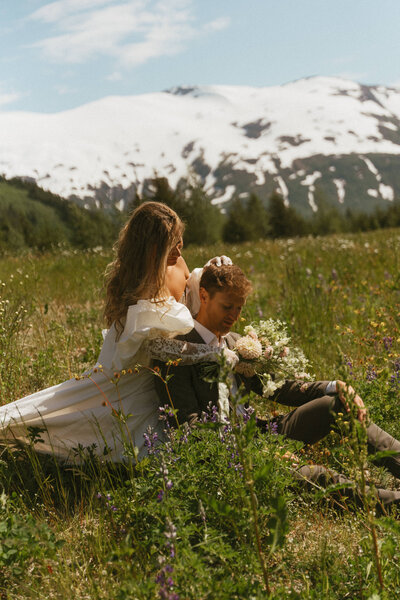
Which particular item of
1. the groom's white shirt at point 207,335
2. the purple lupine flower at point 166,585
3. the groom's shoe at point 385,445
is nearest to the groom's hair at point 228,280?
the groom's white shirt at point 207,335

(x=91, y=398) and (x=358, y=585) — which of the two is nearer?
(x=358, y=585)

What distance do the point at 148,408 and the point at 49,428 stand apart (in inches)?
30.8

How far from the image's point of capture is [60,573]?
8.37 ft

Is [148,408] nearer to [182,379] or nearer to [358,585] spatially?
[182,379]

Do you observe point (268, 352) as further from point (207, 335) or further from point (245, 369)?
point (207, 335)

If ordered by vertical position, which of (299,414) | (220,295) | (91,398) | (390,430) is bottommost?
(390,430)

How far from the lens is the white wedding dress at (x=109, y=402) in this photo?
3676mm

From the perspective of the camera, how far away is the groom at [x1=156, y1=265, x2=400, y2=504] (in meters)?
3.61

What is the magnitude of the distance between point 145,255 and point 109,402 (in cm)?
113

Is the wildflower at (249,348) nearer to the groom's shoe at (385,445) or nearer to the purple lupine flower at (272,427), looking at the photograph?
the purple lupine flower at (272,427)

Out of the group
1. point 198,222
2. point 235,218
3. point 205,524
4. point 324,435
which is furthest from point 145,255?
point 235,218

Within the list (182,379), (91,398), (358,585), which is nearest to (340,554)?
(358,585)

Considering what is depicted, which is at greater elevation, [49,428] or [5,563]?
[5,563]

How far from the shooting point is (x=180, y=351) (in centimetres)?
363
